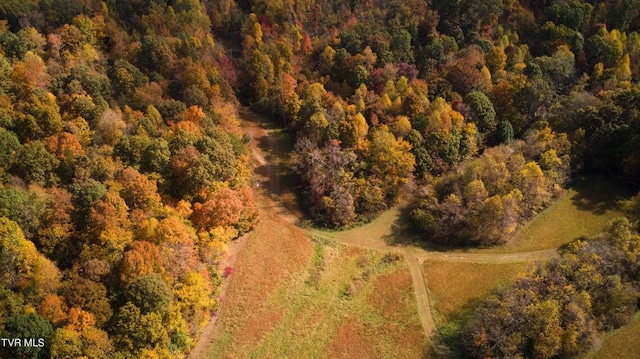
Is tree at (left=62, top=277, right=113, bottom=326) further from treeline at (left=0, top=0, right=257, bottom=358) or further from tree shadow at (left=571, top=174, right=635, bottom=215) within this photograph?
tree shadow at (left=571, top=174, right=635, bottom=215)

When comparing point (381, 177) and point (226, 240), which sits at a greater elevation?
point (381, 177)

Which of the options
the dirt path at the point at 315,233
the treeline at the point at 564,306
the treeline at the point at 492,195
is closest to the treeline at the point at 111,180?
the dirt path at the point at 315,233

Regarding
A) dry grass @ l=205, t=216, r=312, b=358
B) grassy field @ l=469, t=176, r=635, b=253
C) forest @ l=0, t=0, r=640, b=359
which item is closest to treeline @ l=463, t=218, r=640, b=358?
forest @ l=0, t=0, r=640, b=359

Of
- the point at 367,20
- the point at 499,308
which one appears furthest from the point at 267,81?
the point at 499,308

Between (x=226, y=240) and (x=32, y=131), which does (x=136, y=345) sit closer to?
(x=226, y=240)

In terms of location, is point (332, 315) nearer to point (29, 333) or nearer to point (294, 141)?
point (29, 333)
